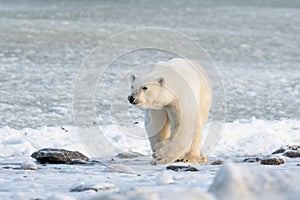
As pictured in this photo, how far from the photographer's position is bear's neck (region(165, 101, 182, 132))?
4.43m

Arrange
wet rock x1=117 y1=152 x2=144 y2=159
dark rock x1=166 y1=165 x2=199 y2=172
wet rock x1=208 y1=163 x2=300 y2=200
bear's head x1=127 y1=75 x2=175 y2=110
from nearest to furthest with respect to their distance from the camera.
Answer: wet rock x1=208 y1=163 x2=300 y2=200, dark rock x1=166 y1=165 x2=199 y2=172, bear's head x1=127 y1=75 x2=175 y2=110, wet rock x1=117 y1=152 x2=144 y2=159

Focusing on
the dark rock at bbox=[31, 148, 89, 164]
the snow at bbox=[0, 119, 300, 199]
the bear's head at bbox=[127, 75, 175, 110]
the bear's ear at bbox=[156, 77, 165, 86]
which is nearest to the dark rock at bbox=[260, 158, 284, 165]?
the snow at bbox=[0, 119, 300, 199]

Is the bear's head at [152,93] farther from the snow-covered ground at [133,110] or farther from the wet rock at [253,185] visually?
the wet rock at [253,185]

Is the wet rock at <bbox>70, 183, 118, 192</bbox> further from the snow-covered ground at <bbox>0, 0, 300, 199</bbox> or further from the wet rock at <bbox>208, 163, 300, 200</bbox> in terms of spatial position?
the wet rock at <bbox>208, 163, 300, 200</bbox>

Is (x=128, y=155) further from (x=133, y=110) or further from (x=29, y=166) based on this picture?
(x=133, y=110)

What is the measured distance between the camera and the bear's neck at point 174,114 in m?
4.43

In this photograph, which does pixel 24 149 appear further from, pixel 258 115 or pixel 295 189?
pixel 295 189

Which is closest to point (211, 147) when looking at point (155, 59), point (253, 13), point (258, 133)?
point (258, 133)

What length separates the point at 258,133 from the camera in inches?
253

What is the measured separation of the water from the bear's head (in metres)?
2.47

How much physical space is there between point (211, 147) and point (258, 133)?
0.84 meters

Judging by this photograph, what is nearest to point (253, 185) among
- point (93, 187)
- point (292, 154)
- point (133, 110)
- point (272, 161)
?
point (93, 187)

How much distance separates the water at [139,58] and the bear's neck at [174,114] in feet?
7.98

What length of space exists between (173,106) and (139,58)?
276 inches
